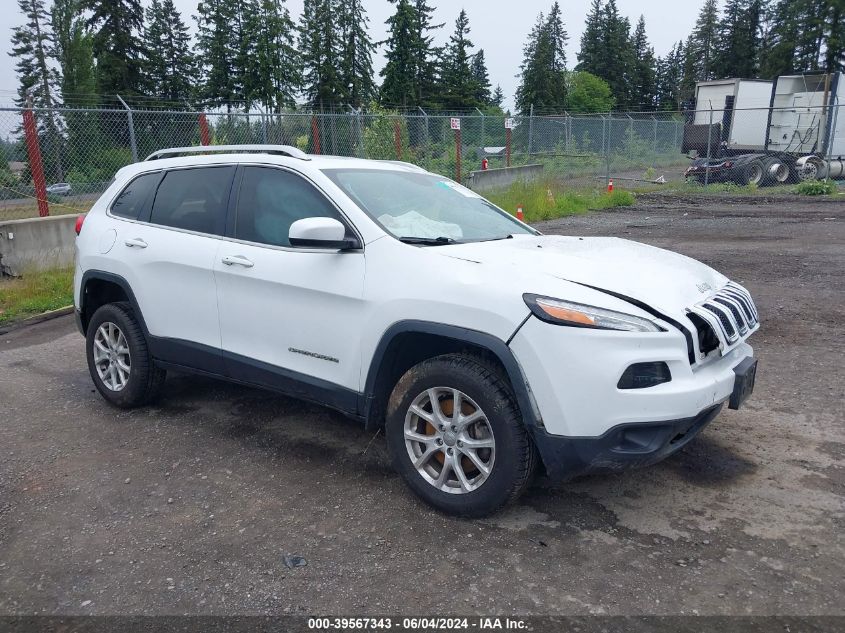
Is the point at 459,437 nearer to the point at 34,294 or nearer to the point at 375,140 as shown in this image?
the point at 34,294

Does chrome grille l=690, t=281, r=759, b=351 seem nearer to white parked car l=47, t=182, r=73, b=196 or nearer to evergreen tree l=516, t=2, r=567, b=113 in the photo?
white parked car l=47, t=182, r=73, b=196

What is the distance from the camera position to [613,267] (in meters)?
3.46

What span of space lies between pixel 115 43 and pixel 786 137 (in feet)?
154

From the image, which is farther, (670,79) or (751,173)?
(670,79)

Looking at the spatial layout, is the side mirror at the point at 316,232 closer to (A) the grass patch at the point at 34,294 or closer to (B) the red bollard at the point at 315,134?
(A) the grass patch at the point at 34,294

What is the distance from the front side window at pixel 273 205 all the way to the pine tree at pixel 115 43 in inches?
2061

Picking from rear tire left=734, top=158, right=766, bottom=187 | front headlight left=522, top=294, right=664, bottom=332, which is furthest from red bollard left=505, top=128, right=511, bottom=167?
front headlight left=522, top=294, right=664, bottom=332

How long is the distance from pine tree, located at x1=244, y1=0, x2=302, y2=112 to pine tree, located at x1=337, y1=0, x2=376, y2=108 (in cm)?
588

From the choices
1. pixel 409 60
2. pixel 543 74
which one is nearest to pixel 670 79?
pixel 543 74

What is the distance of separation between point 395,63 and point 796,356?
208 feet

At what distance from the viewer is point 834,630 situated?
2502 millimetres

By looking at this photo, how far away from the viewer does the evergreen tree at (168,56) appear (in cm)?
5450

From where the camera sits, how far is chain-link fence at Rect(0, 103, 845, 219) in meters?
10.1

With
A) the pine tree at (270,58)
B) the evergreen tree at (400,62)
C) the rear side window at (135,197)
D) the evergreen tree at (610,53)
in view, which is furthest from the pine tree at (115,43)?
the evergreen tree at (610,53)
